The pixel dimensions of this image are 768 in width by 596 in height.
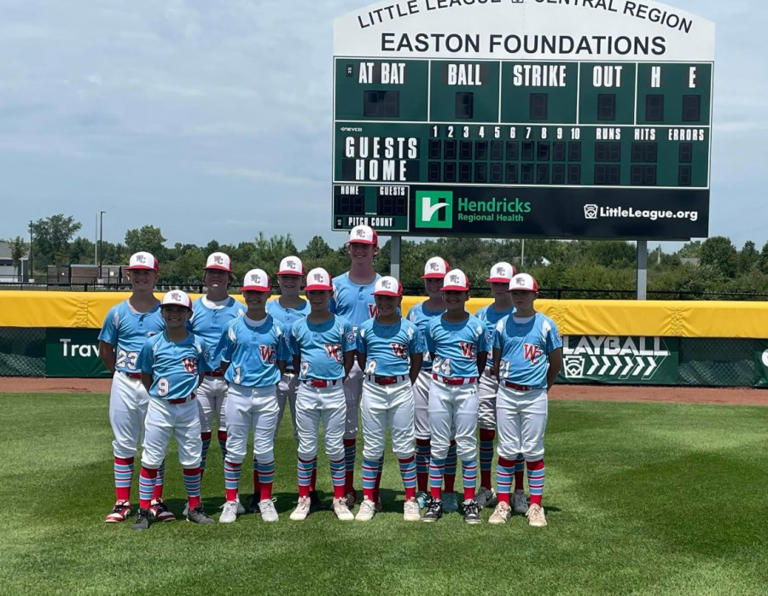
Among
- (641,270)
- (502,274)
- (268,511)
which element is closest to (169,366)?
(268,511)

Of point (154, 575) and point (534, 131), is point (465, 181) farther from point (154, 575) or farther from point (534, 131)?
point (154, 575)

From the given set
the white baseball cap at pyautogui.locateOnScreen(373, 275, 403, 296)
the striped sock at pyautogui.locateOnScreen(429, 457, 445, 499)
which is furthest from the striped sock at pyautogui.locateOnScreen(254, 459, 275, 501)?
the white baseball cap at pyautogui.locateOnScreen(373, 275, 403, 296)

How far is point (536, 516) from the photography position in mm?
6008

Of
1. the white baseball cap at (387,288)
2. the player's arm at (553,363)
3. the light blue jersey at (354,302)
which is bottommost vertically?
the player's arm at (553,363)

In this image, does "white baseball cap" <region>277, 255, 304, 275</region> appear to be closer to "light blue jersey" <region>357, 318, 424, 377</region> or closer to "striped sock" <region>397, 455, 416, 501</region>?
"light blue jersey" <region>357, 318, 424, 377</region>

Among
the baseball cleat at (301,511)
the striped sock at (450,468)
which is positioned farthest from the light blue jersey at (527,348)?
Answer: the baseball cleat at (301,511)

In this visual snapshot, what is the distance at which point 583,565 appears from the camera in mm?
5094

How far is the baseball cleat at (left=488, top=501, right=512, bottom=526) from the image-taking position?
19.9 feet

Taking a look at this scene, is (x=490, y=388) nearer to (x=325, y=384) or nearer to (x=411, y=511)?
(x=411, y=511)

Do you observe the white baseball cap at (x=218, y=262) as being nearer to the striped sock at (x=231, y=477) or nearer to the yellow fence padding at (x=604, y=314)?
the striped sock at (x=231, y=477)

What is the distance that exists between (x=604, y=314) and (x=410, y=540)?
10354 mm

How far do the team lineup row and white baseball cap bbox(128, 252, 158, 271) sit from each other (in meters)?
0.01

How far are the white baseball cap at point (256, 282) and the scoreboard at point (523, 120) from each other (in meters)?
10.5

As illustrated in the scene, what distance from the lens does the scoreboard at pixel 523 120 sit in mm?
16297
